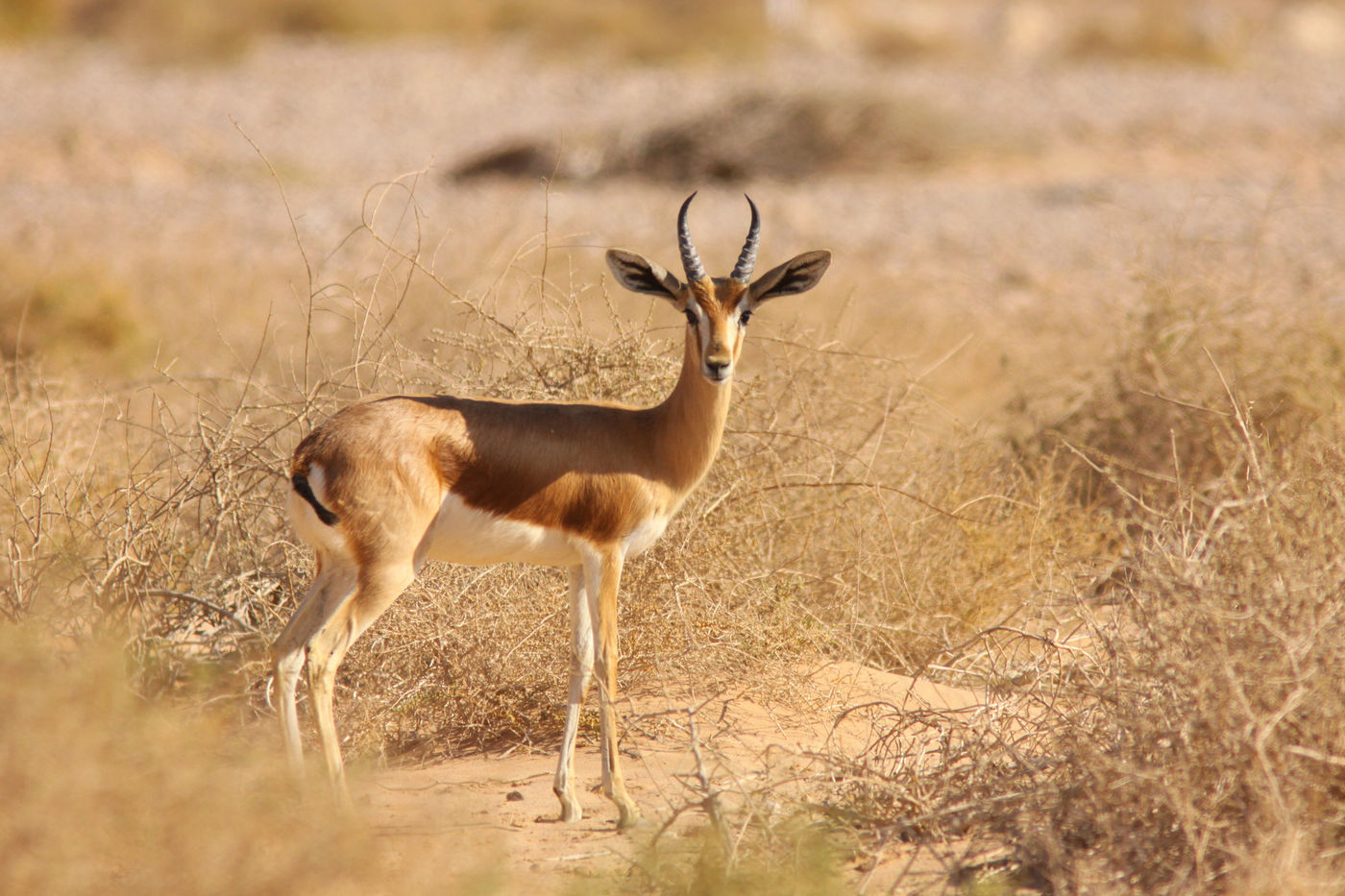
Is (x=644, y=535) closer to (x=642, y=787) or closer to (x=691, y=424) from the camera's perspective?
(x=691, y=424)

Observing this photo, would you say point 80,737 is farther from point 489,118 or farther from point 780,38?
point 780,38

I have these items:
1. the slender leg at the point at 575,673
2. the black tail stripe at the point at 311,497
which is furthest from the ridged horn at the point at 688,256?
the black tail stripe at the point at 311,497

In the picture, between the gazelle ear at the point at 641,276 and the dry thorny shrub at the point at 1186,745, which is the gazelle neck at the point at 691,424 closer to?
the gazelle ear at the point at 641,276

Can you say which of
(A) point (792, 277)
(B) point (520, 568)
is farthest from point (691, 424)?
(B) point (520, 568)

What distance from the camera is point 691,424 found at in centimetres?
527

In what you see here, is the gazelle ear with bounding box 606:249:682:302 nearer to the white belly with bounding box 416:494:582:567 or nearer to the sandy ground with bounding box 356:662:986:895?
the white belly with bounding box 416:494:582:567

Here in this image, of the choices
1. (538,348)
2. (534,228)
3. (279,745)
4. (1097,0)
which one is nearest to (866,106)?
(534,228)

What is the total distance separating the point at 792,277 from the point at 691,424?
0.71 meters

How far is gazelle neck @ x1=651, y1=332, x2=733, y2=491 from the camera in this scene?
527cm

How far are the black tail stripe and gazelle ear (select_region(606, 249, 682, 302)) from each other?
141 cm

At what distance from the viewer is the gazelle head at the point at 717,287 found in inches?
193

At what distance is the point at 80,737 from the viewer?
3359mm

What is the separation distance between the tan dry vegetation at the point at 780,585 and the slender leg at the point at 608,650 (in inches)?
7.5

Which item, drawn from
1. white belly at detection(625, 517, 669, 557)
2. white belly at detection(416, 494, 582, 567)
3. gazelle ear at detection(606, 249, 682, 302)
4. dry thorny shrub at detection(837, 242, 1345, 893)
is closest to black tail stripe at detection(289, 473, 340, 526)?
white belly at detection(416, 494, 582, 567)
